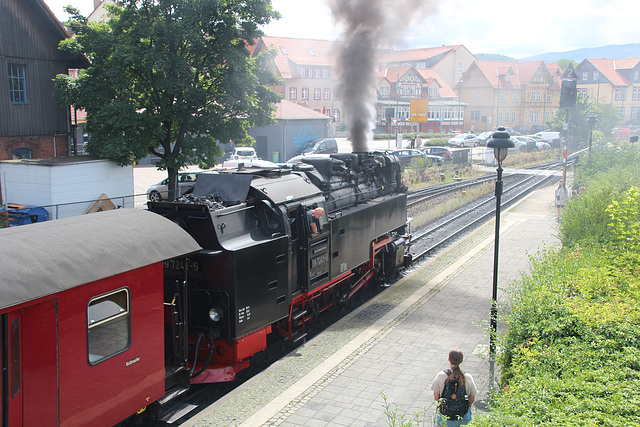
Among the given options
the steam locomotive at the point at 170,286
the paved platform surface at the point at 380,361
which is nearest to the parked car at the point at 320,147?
the paved platform surface at the point at 380,361

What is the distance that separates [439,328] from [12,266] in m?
8.02

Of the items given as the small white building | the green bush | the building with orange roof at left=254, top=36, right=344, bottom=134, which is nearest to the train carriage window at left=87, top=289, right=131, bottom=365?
the green bush

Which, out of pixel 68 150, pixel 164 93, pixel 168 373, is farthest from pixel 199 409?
pixel 68 150

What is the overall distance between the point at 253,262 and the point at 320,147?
31.6 m

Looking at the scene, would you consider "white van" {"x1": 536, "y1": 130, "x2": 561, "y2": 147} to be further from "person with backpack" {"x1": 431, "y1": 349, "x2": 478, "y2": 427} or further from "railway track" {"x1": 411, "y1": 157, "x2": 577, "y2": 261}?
"person with backpack" {"x1": 431, "y1": 349, "x2": 478, "y2": 427}

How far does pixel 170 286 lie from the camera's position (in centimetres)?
811

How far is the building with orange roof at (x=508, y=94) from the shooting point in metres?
77.2

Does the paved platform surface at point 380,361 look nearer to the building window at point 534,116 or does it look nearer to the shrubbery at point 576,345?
the shrubbery at point 576,345

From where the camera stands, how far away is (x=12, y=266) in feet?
16.8

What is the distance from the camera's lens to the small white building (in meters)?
18.5

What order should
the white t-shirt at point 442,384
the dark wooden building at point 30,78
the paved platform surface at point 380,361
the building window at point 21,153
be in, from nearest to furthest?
the white t-shirt at point 442,384 < the paved platform surface at point 380,361 < the dark wooden building at point 30,78 < the building window at point 21,153

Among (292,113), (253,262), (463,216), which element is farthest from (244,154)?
(253,262)

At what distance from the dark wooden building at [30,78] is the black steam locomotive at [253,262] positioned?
1430 cm

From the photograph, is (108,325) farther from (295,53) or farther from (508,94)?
(508,94)
